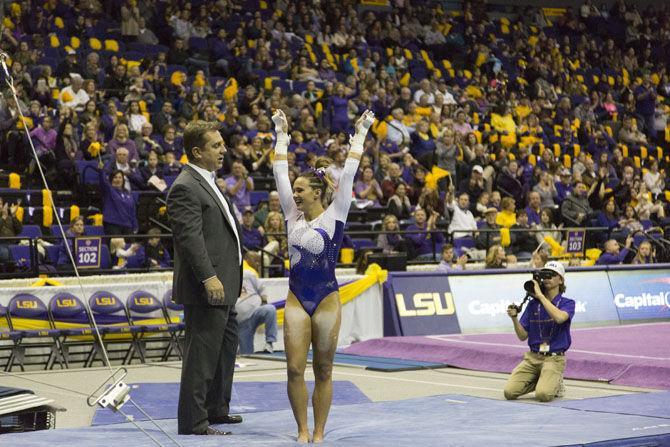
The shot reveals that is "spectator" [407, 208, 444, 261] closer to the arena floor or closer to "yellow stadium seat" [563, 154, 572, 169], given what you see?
the arena floor

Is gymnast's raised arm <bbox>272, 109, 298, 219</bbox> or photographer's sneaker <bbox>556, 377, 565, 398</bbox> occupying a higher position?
gymnast's raised arm <bbox>272, 109, 298, 219</bbox>

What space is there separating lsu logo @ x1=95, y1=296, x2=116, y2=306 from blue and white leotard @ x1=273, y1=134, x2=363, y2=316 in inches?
271

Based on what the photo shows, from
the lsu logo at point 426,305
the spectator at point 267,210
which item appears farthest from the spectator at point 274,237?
the lsu logo at point 426,305

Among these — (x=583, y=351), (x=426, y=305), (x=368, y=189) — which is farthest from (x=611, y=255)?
(x=583, y=351)

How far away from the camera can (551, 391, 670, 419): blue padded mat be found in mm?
8453

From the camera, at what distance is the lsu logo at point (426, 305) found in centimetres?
1480

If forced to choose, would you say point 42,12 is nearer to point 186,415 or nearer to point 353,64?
point 353,64

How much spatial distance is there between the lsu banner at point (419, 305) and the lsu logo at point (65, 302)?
381cm

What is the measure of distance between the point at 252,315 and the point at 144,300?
1.27m

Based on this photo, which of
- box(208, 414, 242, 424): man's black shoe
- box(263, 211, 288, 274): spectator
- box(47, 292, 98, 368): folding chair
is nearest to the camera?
box(208, 414, 242, 424): man's black shoe

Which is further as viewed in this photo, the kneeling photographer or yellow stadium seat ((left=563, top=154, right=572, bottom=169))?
yellow stadium seat ((left=563, top=154, right=572, bottom=169))

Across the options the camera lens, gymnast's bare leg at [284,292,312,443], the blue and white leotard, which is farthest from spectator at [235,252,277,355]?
gymnast's bare leg at [284,292,312,443]

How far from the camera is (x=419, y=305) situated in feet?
48.8

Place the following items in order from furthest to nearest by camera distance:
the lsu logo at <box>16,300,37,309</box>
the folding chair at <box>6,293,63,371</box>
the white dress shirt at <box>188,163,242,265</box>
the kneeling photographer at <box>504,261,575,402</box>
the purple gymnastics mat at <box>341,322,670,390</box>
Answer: the lsu logo at <box>16,300,37,309</box>, the folding chair at <box>6,293,63,371</box>, the purple gymnastics mat at <box>341,322,670,390</box>, the kneeling photographer at <box>504,261,575,402</box>, the white dress shirt at <box>188,163,242,265</box>
